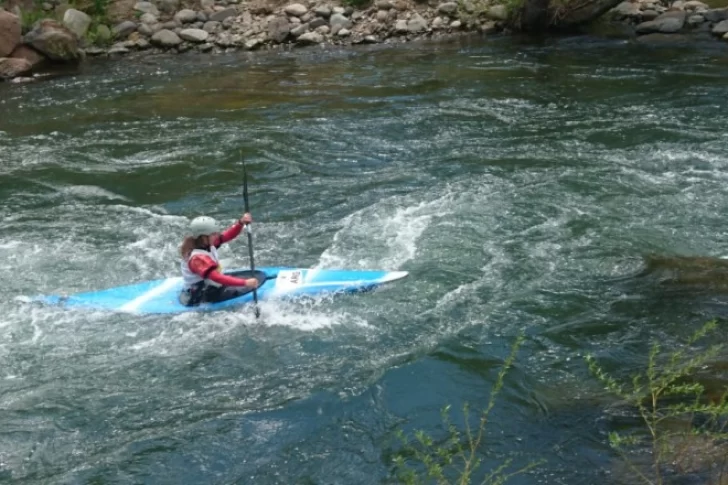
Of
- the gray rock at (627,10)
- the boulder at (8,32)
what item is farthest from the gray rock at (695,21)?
the boulder at (8,32)

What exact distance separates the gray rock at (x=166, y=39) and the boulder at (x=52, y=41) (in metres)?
1.67

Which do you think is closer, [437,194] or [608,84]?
[437,194]

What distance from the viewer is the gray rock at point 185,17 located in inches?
708

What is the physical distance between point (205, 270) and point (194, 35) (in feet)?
38.3

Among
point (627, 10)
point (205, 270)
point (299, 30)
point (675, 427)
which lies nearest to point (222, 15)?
point (299, 30)

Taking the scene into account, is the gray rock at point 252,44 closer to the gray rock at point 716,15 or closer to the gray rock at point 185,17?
the gray rock at point 185,17

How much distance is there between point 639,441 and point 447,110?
7.95 metres

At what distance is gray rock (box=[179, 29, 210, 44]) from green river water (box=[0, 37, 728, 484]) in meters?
3.03

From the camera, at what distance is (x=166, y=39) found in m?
17.3

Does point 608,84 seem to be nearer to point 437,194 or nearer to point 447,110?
point 447,110

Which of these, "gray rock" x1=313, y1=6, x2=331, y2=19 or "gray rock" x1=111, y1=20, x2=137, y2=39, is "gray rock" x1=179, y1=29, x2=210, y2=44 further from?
"gray rock" x1=313, y1=6, x2=331, y2=19

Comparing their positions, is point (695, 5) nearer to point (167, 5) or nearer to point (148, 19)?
point (167, 5)

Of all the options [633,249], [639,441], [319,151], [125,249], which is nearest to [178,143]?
[319,151]

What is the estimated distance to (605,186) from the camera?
9.07 metres
